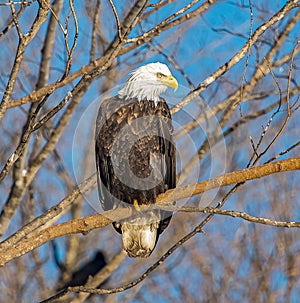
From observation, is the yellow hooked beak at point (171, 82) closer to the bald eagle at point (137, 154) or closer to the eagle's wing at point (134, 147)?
the bald eagle at point (137, 154)

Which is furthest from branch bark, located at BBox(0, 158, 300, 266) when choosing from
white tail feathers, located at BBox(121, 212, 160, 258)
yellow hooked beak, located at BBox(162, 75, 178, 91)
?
yellow hooked beak, located at BBox(162, 75, 178, 91)

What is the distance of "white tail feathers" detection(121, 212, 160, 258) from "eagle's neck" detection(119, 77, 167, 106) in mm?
883

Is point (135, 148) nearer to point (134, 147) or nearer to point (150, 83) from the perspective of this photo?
point (134, 147)

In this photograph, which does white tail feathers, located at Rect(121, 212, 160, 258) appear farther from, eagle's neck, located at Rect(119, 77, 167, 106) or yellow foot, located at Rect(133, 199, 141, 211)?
eagle's neck, located at Rect(119, 77, 167, 106)

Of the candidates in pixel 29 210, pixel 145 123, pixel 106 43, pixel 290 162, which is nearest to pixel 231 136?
pixel 106 43

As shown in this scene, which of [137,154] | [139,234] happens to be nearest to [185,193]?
[137,154]

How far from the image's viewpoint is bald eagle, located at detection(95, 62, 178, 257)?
508 cm

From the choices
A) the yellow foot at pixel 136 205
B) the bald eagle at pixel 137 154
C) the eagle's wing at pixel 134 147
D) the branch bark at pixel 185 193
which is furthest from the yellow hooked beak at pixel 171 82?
the branch bark at pixel 185 193

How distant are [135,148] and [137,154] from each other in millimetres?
46

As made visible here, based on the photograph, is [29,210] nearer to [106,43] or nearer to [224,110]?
[106,43]

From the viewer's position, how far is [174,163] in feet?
17.7

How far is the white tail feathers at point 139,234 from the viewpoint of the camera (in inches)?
213

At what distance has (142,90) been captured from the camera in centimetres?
534

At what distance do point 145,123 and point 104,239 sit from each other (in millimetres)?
4086
